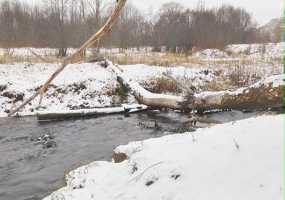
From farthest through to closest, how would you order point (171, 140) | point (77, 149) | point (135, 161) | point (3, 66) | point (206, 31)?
1. point (206, 31)
2. point (3, 66)
3. point (77, 149)
4. point (171, 140)
5. point (135, 161)

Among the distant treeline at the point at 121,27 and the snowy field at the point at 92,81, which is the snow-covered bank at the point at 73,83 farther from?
the distant treeline at the point at 121,27

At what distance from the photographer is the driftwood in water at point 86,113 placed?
11.9 metres

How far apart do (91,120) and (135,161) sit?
6.72 metres

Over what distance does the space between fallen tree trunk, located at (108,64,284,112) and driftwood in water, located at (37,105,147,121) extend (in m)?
0.40

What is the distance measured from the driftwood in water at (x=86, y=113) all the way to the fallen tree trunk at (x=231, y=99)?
0.40m

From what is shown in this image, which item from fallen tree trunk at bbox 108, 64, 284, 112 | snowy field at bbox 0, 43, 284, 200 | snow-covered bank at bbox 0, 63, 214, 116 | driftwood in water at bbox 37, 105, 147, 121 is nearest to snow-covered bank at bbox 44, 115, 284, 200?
snowy field at bbox 0, 43, 284, 200

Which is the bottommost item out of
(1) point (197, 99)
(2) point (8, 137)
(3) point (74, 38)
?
(2) point (8, 137)

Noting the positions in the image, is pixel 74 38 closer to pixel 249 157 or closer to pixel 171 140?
pixel 171 140

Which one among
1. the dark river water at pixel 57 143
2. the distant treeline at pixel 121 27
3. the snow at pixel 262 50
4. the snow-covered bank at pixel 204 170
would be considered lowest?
the dark river water at pixel 57 143

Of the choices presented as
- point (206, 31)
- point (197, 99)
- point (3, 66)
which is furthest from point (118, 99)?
point (206, 31)

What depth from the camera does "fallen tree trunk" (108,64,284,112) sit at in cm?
1023

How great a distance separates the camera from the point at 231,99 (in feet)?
36.2

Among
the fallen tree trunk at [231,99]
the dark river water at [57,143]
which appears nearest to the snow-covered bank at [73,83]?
the dark river water at [57,143]

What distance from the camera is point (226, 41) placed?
37.5m
